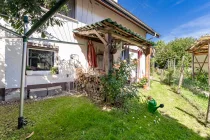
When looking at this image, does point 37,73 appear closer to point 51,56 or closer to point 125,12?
point 51,56

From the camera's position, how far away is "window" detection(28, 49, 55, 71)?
5465mm

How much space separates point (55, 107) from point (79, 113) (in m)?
1.03

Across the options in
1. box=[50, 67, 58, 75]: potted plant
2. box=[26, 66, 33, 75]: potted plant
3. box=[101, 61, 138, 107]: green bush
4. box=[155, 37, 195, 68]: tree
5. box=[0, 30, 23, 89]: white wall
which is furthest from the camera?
box=[155, 37, 195, 68]: tree

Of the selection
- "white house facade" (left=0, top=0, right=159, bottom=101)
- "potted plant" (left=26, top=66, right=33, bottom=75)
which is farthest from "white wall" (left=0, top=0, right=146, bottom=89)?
"potted plant" (left=26, top=66, right=33, bottom=75)

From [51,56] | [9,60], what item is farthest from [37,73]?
[9,60]

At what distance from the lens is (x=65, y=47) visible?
6441 millimetres

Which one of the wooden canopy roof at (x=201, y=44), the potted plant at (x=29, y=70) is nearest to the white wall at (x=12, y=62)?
the potted plant at (x=29, y=70)

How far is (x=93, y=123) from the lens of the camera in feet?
11.5

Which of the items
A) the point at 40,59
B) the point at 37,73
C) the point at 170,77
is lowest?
the point at 170,77

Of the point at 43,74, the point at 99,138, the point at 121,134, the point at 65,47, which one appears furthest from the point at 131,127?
the point at 65,47

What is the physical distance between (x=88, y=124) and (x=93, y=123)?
0.14 meters

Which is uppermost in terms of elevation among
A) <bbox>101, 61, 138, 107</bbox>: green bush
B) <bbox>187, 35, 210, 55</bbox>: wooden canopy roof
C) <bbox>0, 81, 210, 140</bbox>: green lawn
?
<bbox>187, 35, 210, 55</bbox>: wooden canopy roof

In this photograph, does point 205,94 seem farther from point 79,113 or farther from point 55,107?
point 55,107

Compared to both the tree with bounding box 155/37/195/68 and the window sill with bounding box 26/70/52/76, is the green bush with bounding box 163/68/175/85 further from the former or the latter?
the tree with bounding box 155/37/195/68
